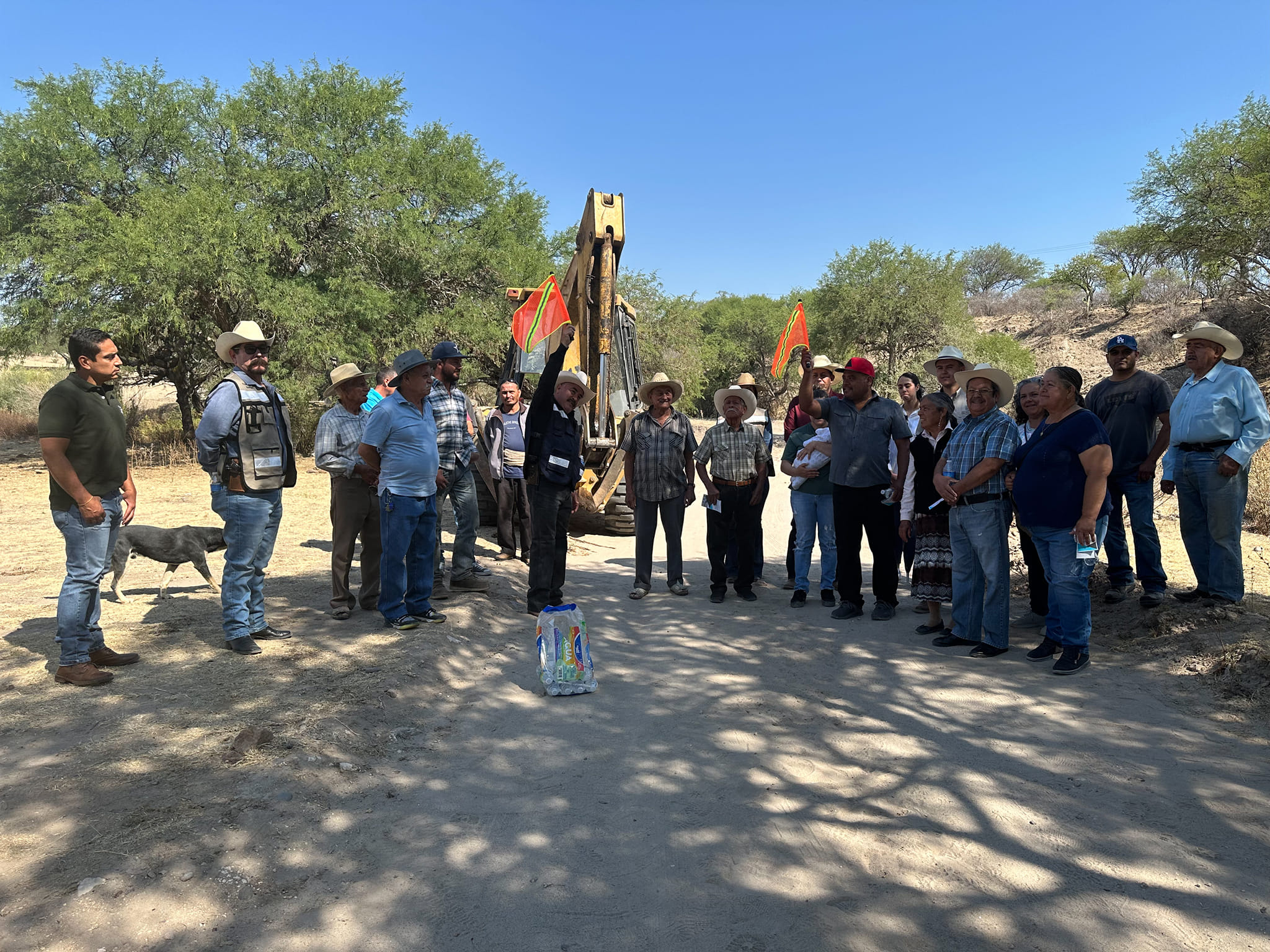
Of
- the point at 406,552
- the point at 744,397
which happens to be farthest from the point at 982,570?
the point at 406,552

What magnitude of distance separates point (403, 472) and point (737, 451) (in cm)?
310

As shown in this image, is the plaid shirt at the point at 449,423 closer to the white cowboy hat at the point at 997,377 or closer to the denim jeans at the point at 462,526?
the denim jeans at the point at 462,526

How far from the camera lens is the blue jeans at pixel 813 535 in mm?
7316

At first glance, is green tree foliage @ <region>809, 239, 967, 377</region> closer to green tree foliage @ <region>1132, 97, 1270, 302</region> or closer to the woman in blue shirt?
green tree foliage @ <region>1132, 97, 1270, 302</region>

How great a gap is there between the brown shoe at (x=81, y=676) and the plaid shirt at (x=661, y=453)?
4.49m

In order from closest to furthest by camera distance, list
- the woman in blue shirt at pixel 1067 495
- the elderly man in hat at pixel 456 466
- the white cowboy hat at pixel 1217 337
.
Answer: the woman in blue shirt at pixel 1067 495
the white cowboy hat at pixel 1217 337
the elderly man in hat at pixel 456 466

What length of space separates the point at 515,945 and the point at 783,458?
5.61 metres

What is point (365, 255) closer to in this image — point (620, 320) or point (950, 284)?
point (620, 320)

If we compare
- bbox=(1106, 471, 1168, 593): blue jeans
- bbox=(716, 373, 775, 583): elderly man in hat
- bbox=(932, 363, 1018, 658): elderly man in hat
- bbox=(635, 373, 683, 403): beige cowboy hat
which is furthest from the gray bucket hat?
bbox=(1106, 471, 1168, 593): blue jeans

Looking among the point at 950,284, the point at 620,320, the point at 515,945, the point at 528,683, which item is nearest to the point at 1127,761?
the point at 515,945

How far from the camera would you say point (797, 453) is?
24.6 feet

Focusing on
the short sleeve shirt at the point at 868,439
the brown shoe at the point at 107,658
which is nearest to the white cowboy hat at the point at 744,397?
the short sleeve shirt at the point at 868,439

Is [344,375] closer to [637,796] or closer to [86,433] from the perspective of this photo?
[86,433]

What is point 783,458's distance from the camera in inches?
300
